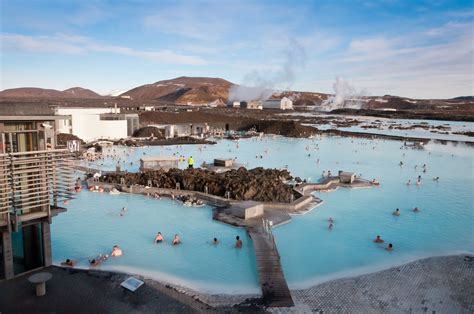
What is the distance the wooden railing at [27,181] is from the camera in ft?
22.3

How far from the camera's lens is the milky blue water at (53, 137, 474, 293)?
894 cm

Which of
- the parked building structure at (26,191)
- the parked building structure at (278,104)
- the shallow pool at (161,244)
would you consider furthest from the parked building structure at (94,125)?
the parked building structure at (278,104)

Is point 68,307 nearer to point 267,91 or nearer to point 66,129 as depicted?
point 66,129

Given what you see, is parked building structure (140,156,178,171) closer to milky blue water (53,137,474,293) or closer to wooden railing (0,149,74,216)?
milky blue water (53,137,474,293)

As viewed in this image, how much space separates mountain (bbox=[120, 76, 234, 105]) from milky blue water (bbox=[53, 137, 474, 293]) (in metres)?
103

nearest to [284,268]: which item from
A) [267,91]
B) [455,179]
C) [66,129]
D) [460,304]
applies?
[460,304]

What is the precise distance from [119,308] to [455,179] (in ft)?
63.8

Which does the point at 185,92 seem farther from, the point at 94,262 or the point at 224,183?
the point at 94,262

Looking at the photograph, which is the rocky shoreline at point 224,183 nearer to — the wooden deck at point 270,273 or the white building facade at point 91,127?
the wooden deck at point 270,273

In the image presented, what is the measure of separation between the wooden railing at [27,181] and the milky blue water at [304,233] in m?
2.45

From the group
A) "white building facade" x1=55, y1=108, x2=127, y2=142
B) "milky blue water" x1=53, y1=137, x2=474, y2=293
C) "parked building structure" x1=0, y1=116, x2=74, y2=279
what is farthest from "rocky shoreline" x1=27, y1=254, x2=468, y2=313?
"white building facade" x1=55, y1=108, x2=127, y2=142

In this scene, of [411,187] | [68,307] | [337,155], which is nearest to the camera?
[68,307]

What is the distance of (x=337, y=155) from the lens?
91.6 feet

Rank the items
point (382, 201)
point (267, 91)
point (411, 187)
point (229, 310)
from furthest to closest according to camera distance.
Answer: point (267, 91) → point (411, 187) → point (382, 201) → point (229, 310)
